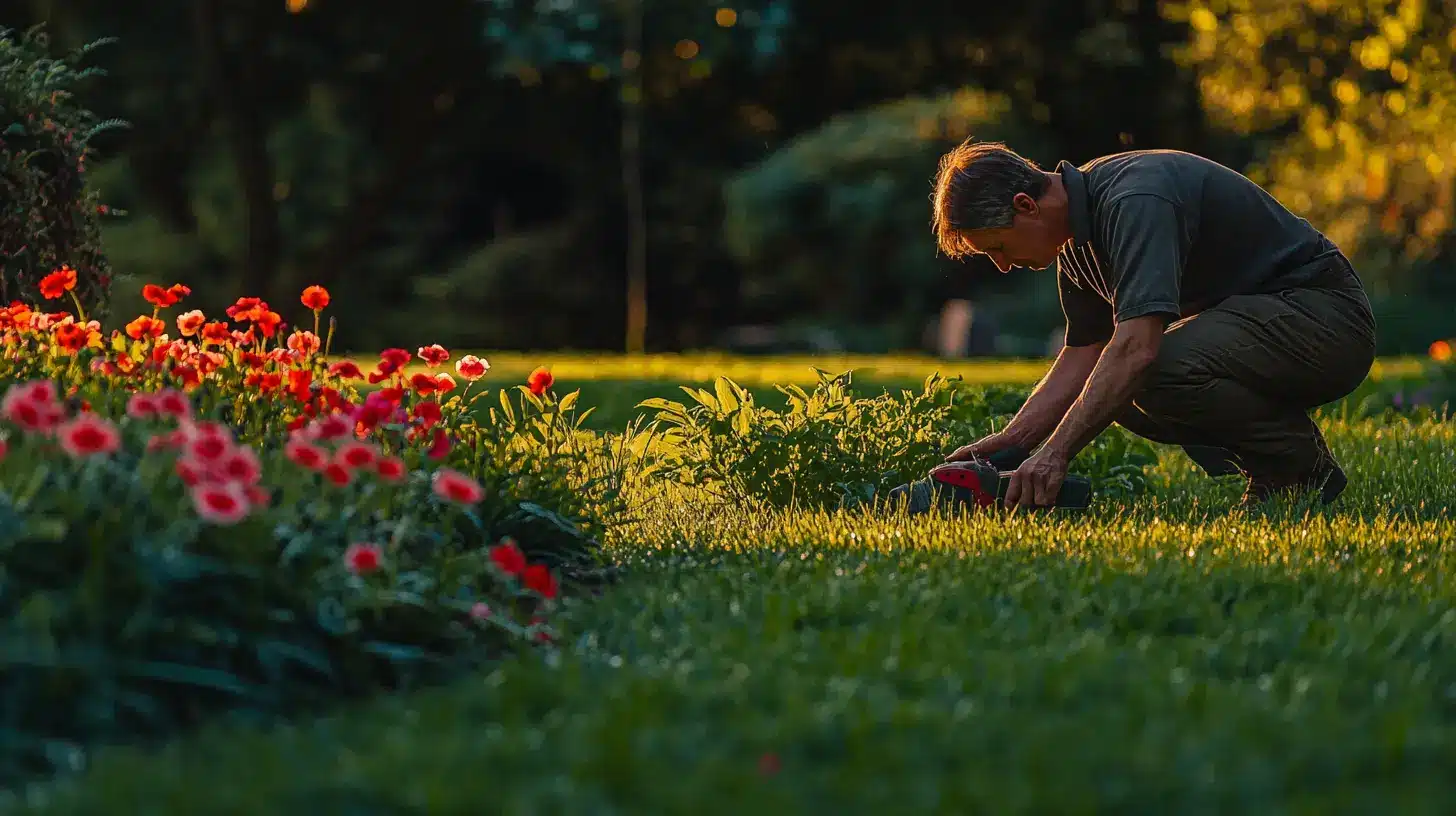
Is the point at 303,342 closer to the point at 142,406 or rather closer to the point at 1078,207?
the point at 142,406

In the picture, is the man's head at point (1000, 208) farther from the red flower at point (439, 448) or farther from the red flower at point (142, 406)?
the red flower at point (142, 406)

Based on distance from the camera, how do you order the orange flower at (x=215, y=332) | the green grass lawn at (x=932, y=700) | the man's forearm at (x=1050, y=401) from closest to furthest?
the green grass lawn at (x=932, y=700) → the orange flower at (x=215, y=332) → the man's forearm at (x=1050, y=401)

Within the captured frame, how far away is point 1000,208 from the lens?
4.82 metres

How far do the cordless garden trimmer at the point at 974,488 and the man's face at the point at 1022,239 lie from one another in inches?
25.4

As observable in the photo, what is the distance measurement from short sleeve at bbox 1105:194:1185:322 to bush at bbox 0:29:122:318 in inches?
156

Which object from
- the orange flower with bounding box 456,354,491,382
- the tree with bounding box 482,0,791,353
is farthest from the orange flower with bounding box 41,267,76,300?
the tree with bounding box 482,0,791,353

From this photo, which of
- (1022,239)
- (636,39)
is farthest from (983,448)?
(636,39)

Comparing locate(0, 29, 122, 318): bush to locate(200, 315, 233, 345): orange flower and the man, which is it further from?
the man

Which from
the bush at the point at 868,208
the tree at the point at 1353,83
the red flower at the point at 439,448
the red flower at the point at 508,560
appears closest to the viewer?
the red flower at the point at 508,560

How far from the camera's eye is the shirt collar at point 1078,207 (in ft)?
16.3

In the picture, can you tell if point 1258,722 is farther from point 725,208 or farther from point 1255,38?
point 725,208

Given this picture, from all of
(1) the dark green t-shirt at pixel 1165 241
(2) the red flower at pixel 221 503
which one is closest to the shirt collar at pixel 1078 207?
(1) the dark green t-shirt at pixel 1165 241

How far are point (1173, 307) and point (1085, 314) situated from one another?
32.9 inches

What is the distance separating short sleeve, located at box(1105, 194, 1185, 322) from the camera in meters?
4.65
